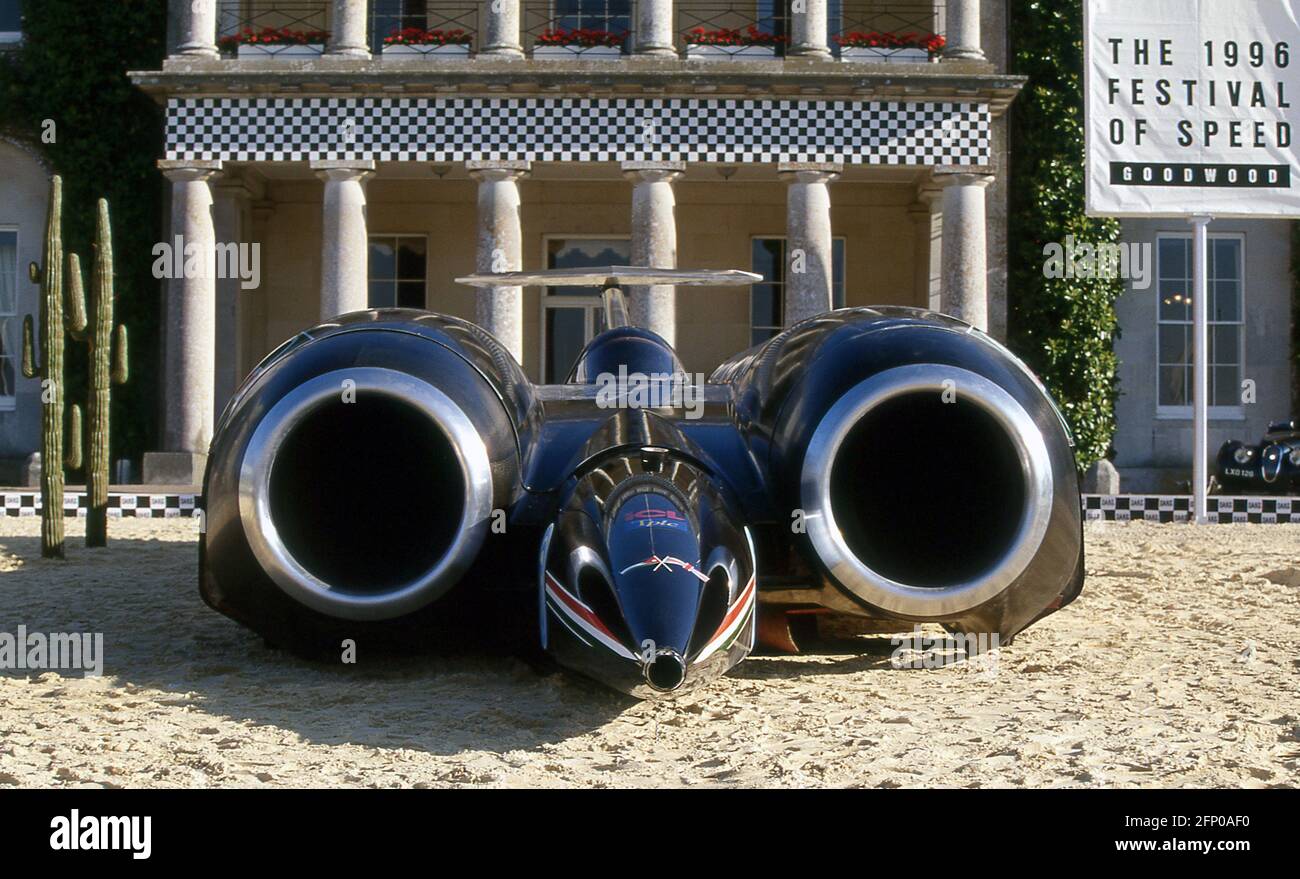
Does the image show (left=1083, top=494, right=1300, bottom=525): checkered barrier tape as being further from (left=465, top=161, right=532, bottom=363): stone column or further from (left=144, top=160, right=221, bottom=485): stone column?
(left=144, top=160, right=221, bottom=485): stone column

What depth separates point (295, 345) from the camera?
4.64m

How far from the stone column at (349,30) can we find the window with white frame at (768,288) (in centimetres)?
661

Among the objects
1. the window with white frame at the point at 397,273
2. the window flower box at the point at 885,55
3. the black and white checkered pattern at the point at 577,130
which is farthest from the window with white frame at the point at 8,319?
the window flower box at the point at 885,55

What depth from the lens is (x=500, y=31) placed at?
59.5 ft

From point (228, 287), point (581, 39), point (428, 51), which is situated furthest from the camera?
point (228, 287)

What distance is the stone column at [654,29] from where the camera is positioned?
18.0 meters

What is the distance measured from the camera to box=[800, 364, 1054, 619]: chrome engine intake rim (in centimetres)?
423

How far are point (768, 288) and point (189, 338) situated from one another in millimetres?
8581

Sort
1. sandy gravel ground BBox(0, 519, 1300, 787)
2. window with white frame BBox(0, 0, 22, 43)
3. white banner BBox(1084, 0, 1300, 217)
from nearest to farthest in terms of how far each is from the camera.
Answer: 1. sandy gravel ground BBox(0, 519, 1300, 787)
2. white banner BBox(1084, 0, 1300, 217)
3. window with white frame BBox(0, 0, 22, 43)

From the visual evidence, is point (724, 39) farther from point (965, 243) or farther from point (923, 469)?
point (923, 469)

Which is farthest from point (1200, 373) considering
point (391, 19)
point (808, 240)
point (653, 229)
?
point (391, 19)

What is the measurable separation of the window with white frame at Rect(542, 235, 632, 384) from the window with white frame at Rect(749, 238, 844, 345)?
80.4 inches

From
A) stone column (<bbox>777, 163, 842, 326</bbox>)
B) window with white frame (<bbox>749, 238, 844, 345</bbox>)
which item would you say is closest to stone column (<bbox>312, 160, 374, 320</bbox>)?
stone column (<bbox>777, 163, 842, 326</bbox>)
